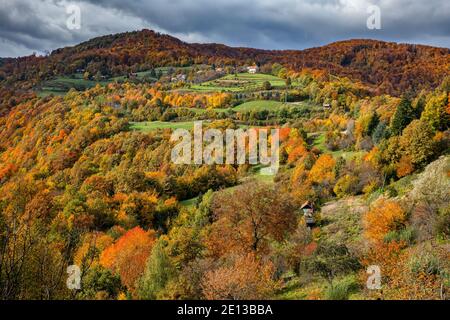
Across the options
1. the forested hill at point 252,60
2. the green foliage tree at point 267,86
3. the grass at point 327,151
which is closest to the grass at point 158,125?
the green foliage tree at point 267,86

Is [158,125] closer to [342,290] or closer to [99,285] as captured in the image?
[99,285]

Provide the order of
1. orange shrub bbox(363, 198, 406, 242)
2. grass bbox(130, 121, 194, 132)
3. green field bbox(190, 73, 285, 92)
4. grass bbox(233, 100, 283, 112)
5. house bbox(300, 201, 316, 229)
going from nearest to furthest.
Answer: orange shrub bbox(363, 198, 406, 242) → house bbox(300, 201, 316, 229) → grass bbox(130, 121, 194, 132) → grass bbox(233, 100, 283, 112) → green field bbox(190, 73, 285, 92)

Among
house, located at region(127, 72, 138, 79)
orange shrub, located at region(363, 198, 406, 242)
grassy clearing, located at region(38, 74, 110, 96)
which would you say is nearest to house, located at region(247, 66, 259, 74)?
house, located at region(127, 72, 138, 79)

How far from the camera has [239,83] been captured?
126 meters

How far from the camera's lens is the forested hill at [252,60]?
12925 cm

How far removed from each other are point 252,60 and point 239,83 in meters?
49.3

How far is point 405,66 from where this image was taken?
13238cm

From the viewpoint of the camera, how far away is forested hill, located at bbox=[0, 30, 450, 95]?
129 meters

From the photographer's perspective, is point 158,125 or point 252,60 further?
point 252,60

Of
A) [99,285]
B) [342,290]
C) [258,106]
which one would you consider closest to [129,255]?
[99,285]

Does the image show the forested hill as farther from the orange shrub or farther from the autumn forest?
the orange shrub

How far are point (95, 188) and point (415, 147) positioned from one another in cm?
4908

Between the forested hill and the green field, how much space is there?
1847cm

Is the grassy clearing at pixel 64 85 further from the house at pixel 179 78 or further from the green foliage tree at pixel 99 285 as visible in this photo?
the green foliage tree at pixel 99 285
